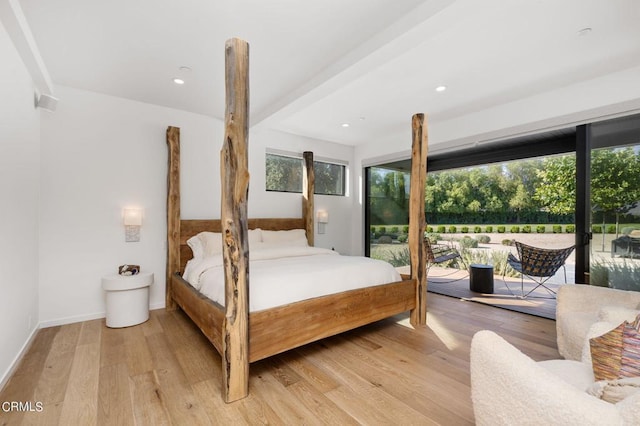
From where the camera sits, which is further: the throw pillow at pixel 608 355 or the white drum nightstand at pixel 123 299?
the white drum nightstand at pixel 123 299

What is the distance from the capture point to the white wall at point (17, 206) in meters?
2.10

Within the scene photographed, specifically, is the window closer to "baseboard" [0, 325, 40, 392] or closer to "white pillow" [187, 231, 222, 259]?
"white pillow" [187, 231, 222, 259]

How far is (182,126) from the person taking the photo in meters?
3.92

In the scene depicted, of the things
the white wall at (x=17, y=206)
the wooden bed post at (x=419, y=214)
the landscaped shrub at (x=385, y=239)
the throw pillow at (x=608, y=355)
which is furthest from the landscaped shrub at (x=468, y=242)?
the white wall at (x=17, y=206)

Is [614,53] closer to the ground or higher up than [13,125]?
higher up

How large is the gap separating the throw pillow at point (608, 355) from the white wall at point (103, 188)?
400 cm

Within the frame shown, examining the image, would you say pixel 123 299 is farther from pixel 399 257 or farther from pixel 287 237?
pixel 399 257

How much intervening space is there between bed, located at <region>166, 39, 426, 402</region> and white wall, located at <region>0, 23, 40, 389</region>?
48.6 inches

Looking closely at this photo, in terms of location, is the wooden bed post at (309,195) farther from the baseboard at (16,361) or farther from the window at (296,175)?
the baseboard at (16,361)

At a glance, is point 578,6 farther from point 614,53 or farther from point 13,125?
point 13,125

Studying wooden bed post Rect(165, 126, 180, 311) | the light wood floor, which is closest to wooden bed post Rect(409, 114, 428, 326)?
the light wood floor

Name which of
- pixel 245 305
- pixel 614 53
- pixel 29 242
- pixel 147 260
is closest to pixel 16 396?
pixel 29 242

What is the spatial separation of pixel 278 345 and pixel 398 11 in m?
2.58

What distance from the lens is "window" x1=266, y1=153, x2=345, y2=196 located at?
190 inches
